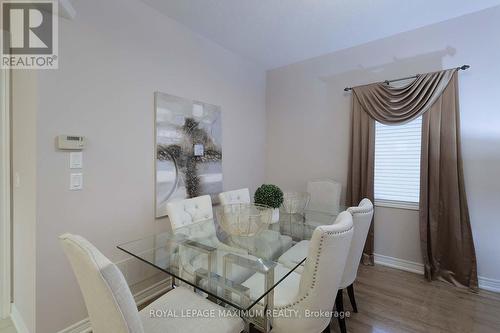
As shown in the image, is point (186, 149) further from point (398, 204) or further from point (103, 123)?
point (398, 204)

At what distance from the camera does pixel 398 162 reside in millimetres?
2771

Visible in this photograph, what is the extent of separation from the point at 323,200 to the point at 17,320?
10.3ft

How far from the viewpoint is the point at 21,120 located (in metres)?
1.75

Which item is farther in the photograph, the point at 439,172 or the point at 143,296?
the point at 439,172

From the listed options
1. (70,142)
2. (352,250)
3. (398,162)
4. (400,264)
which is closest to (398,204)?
(398,162)

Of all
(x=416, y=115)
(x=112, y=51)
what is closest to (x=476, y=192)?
(x=416, y=115)

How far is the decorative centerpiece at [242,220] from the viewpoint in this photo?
1.70 metres

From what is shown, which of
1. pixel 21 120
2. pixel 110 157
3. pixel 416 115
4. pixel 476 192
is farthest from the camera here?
pixel 416 115

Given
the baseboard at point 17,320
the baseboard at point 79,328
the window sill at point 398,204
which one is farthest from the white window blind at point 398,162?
the baseboard at point 17,320

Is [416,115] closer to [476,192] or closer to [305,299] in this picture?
[476,192]

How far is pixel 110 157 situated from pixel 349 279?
7.00 feet

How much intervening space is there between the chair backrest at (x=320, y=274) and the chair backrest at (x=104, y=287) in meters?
0.76

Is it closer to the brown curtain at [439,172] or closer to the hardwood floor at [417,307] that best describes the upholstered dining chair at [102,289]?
the hardwood floor at [417,307]

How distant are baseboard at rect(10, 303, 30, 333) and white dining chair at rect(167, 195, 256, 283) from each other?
4.22ft
